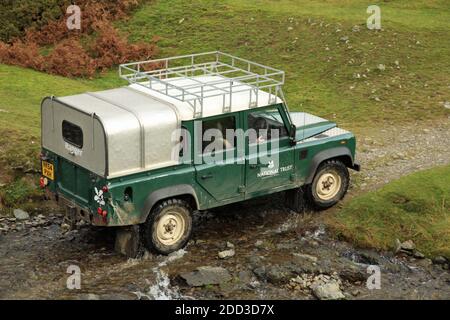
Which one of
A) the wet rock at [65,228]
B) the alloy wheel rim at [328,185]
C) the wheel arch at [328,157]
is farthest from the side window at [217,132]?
the wet rock at [65,228]

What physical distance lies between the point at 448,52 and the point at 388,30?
2.08 m

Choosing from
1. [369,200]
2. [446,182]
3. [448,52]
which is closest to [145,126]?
[369,200]

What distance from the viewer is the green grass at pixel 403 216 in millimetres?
14070

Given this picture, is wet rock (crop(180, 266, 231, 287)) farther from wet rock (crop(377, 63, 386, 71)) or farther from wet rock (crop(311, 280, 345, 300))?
wet rock (crop(377, 63, 386, 71))

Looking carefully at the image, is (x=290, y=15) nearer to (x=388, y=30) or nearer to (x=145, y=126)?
(x=388, y=30)

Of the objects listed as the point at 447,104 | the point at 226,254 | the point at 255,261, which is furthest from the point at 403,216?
the point at 447,104

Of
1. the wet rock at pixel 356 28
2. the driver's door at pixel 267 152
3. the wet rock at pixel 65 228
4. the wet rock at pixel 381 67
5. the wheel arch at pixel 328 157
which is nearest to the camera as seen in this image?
the driver's door at pixel 267 152

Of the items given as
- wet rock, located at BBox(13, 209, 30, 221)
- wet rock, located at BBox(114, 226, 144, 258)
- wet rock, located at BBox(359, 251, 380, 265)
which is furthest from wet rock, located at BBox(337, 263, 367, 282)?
wet rock, located at BBox(13, 209, 30, 221)

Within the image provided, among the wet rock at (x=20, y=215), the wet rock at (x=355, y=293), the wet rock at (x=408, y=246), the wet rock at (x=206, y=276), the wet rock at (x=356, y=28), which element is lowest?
the wet rock at (x=355, y=293)

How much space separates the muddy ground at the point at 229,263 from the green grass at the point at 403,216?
12.9 inches

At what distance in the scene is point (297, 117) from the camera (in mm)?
15609

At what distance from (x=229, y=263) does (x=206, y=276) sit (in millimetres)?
723

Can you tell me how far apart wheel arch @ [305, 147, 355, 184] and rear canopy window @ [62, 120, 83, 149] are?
4513mm

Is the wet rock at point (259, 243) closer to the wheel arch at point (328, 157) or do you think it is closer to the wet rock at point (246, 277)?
the wet rock at point (246, 277)
